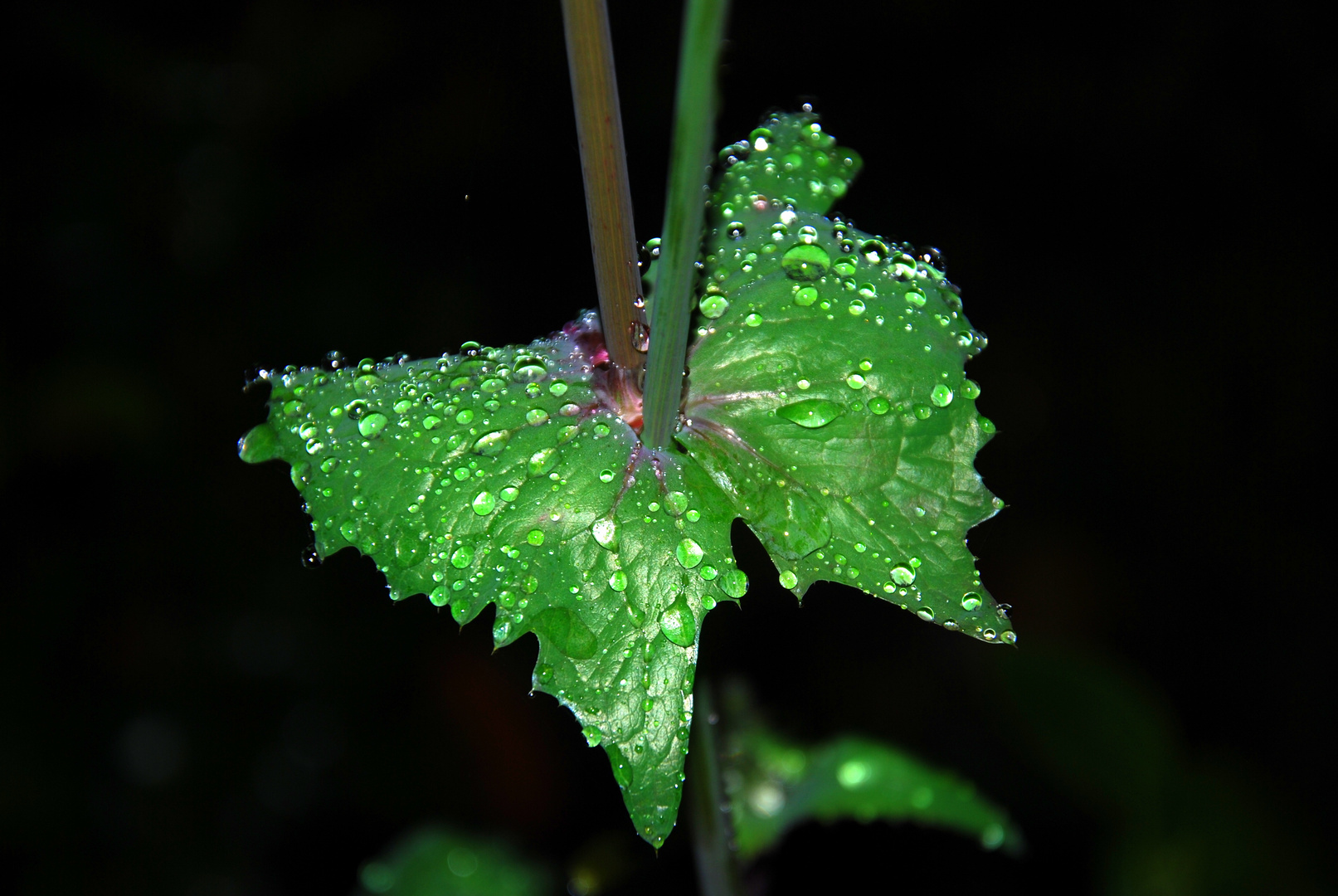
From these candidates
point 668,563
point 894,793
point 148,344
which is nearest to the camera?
point 668,563

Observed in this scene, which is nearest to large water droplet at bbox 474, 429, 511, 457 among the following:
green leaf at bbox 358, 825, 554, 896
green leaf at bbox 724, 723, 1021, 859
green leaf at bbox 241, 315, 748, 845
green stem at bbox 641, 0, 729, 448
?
green leaf at bbox 241, 315, 748, 845

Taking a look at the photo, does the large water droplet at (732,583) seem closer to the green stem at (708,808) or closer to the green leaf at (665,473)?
the green leaf at (665,473)

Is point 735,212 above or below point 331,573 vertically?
above

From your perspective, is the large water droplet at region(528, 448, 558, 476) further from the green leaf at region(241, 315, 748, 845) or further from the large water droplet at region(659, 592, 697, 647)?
the large water droplet at region(659, 592, 697, 647)

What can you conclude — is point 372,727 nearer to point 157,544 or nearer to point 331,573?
point 331,573

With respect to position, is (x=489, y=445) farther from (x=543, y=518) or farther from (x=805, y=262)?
(x=805, y=262)

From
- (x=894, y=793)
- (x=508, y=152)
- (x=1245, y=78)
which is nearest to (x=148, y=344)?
(x=508, y=152)
